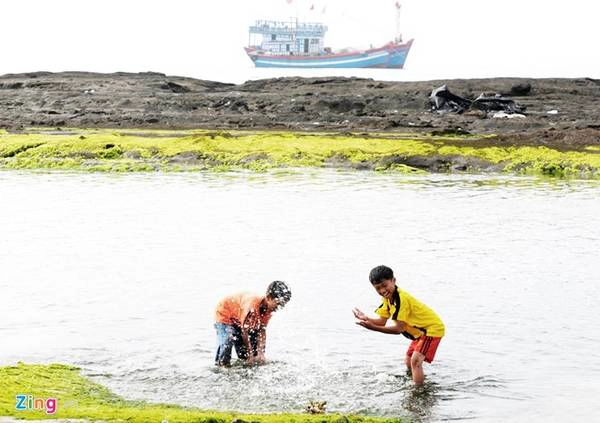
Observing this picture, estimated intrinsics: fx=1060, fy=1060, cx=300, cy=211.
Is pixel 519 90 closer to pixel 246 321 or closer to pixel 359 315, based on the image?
pixel 246 321

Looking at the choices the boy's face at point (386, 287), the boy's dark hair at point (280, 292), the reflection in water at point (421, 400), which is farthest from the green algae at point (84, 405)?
the boy's dark hair at point (280, 292)

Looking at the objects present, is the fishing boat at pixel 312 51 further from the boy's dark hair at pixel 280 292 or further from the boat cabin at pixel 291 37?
the boy's dark hair at pixel 280 292

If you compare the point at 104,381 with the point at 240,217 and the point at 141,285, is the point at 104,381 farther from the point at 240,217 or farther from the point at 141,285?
the point at 240,217

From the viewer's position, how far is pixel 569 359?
12812 millimetres

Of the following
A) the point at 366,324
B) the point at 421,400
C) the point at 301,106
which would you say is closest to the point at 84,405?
the point at 366,324

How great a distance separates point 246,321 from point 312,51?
14335 cm

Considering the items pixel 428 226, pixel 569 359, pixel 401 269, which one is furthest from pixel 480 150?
pixel 569 359

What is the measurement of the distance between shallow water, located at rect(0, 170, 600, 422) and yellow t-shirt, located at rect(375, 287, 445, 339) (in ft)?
2.12

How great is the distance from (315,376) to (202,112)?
139 ft

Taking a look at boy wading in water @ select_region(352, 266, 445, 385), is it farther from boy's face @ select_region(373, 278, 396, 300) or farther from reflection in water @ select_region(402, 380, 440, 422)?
reflection in water @ select_region(402, 380, 440, 422)

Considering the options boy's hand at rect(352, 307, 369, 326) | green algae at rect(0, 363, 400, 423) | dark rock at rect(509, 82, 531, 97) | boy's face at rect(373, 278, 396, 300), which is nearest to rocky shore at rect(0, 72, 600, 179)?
dark rock at rect(509, 82, 531, 97)

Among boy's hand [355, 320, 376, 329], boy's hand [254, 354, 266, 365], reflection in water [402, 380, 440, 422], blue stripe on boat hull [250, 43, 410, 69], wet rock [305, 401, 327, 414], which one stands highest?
blue stripe on boat hull [250, 43, 410, 69]

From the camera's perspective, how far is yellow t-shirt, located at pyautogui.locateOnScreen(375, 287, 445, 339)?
11.2 meters

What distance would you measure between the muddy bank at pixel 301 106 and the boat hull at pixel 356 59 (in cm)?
8843
